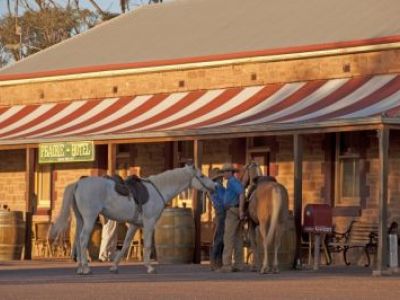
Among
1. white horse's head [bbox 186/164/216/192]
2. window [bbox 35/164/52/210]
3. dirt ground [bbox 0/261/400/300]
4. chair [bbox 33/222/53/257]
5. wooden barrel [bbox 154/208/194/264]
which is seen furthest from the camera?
window [bbox 35/164/52/210]

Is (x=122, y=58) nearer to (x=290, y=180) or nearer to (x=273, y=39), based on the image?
(x=273, y=39)

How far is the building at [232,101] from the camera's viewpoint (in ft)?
84.5

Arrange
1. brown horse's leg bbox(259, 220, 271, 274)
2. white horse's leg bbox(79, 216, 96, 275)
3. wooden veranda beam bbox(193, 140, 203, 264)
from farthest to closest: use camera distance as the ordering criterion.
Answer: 1. wooden veranda beam bbox(193, 140, 203, 264)
2. brown horse's leg bbox(259, 220, 271, 274)
3. white horse's leg bbox(79, 216, 96, 275)

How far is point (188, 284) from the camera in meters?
18.5

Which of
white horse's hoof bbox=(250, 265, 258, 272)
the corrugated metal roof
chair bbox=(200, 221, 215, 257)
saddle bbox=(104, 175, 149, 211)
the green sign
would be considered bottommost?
white horse's hoof bbox=(250, 265, 258, 272)

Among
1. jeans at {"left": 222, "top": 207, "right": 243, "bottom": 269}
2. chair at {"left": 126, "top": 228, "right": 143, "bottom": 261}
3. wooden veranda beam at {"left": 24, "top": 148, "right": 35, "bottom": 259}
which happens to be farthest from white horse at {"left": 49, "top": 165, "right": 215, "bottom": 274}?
wooden veranda beam at {"left": 24, "top": 148, "right": 35, "bottom": 259}

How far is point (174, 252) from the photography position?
25781mm

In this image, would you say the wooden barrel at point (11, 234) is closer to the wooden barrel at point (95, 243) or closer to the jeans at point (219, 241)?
the wooden barrel at point (95, 243)

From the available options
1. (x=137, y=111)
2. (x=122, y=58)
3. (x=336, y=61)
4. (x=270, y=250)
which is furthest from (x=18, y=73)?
(x=270, y=250)

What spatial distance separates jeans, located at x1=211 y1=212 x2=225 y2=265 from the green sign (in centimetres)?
544

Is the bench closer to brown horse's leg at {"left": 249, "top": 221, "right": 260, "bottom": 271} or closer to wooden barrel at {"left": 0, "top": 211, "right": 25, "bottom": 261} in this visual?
brown horse's leg at {"left": 249, "top": 221, "right": 260, "bottom": 271}

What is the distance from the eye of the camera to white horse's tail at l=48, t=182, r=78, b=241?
69.0 ft

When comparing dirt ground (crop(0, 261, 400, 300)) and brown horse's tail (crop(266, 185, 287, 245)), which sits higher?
brown horse's tail (crop(266, 185, 287, 245))

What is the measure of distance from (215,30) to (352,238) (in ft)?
25.0
